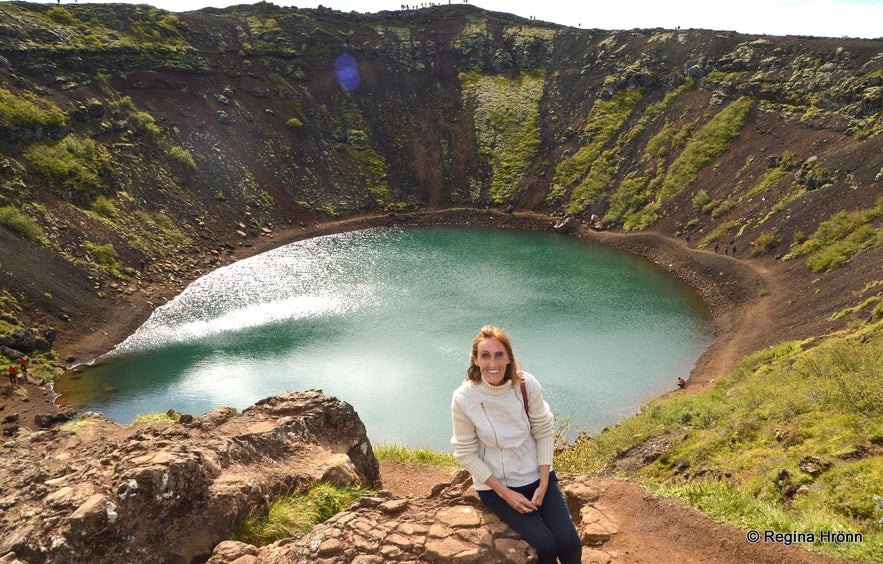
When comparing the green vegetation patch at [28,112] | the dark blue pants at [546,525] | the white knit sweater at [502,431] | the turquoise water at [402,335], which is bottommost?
the turquoise water at [402,335]

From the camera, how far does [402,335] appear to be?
4056cm

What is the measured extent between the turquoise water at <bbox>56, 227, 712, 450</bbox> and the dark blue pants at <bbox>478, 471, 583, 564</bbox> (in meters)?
21.0

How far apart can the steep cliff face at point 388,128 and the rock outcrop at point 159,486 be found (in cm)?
3394

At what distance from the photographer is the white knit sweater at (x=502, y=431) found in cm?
730

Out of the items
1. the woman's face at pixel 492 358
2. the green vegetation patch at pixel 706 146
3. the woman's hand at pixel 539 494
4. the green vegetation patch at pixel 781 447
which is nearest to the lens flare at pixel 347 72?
the green vegetation patch at pixel 706 146

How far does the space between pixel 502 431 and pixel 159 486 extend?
254 inches

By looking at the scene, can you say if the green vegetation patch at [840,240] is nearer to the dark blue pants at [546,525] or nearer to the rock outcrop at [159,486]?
the rock outcrop at [159,486]

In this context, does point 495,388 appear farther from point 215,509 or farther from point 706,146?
point 706,146

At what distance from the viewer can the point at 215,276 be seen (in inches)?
2040

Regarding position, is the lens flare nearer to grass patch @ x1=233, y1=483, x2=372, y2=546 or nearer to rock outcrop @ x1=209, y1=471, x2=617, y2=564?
grass patch @ x1=233, y1=483, x2=372, y2=546

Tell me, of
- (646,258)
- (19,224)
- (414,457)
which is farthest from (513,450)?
(646,258)

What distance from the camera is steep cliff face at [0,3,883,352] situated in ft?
157

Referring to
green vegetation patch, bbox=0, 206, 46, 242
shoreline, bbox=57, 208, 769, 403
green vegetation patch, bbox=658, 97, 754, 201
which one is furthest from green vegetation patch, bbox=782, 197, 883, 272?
green vegetation patch, bbox=0, 206, 46, 242

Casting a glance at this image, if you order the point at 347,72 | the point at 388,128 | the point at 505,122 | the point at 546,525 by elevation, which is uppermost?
the point at 347,72
